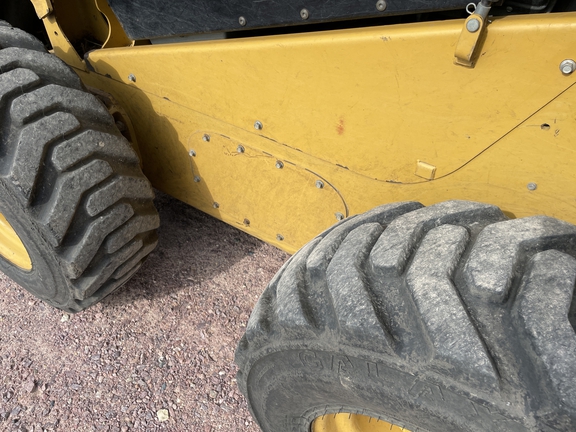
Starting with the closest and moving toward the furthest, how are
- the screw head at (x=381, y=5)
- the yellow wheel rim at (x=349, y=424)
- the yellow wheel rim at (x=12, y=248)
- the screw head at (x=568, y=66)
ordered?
1. the screw head at (x=568, y=66)
2. the screw head at (x=381, y=5)
3. the yellow wheel rim at (x=349, y=424)
4. the yellow wheel rim at (x=12, y=248)

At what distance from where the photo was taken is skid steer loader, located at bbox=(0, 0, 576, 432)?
2.80 feet

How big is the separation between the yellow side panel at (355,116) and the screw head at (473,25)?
0.03 m

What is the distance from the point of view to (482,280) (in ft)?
2.81

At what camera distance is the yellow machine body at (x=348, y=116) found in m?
1.02

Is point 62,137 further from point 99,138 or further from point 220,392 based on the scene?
point 220,392

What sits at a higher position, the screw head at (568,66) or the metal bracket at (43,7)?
the metal bracket at (43,7)

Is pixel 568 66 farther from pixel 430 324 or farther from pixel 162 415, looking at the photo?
pixel 162 415

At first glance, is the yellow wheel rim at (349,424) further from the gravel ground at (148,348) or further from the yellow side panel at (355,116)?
the yellow side panel at (355,116)

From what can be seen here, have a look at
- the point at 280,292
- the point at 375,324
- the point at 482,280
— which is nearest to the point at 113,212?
the point at 280,292

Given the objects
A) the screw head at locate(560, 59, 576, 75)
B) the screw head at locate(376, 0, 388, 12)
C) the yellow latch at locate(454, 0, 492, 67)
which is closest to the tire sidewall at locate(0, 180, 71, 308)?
the screw head at locate(376, 0, 388, 12)

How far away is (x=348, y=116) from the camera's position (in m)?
1.27

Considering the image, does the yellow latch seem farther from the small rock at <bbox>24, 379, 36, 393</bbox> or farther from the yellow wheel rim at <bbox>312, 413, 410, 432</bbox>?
the small rock at <bbox>24, 379, 36, 393</bbox>

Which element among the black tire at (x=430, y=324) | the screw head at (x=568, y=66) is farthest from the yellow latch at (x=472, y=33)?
the black tire at (x=430, y=324)

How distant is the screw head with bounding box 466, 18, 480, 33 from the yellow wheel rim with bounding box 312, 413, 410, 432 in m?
1.00
